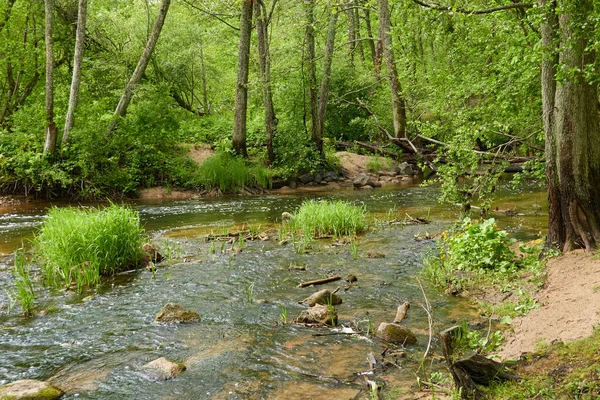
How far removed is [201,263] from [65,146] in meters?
11.7

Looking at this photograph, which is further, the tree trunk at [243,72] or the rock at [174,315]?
the tree trunk at [243,72]

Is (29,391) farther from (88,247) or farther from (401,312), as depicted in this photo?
(88,247)

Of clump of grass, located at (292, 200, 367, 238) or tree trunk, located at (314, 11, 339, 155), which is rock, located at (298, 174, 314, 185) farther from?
clump of grass, located at (292, 200, 367, 238)

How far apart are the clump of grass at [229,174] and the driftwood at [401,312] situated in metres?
13.8

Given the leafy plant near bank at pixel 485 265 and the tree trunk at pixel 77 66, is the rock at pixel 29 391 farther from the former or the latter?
the tree trunk at pixel 77 66

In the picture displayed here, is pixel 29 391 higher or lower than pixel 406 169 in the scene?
lower

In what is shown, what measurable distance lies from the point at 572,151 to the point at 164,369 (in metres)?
5.67

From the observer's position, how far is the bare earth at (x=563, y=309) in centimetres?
426

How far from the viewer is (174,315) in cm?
573

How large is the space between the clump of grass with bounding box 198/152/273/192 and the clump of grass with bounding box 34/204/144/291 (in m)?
10.5

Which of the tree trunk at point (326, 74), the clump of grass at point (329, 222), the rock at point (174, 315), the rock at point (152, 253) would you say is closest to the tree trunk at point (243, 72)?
the tree trunk at point (326, 74)

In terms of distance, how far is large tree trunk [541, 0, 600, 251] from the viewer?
21.2ft

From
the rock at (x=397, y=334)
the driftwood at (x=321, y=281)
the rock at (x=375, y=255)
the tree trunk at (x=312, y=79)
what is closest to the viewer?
the rock at (x=397, y=334)

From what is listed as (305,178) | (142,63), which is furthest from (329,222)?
(142,63)
